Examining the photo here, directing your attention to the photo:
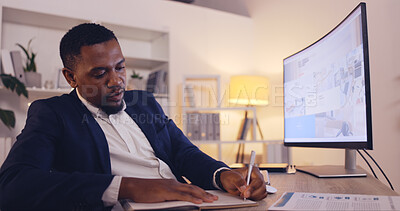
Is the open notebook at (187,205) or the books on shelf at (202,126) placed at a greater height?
the books on shelf at (202,126)

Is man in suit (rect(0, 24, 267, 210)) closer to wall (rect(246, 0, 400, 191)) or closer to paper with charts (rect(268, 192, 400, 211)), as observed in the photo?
paper with charts (rect(268, 192, 400, 211))

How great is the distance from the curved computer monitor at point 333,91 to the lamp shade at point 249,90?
2.00 m

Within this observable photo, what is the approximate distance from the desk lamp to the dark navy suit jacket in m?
2.34

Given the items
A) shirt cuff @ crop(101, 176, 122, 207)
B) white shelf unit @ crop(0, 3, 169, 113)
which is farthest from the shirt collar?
white shelf unit @ crop(0, 3, 169, 113)

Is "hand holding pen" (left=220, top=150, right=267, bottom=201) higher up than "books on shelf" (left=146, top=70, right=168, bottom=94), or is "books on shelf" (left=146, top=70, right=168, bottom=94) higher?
"books on shelf" (left=146, top=70, right=168, bottom=94)

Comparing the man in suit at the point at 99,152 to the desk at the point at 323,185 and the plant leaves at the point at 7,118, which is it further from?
the plant leaves at the point at 7,118

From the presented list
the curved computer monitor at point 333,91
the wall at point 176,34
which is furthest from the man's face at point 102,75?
the wall at point 176,34

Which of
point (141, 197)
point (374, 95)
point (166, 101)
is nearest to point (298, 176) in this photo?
point (141, 197)

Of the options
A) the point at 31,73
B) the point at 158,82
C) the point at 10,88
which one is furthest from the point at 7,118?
the point at 158,82

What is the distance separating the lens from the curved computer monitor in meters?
1.18

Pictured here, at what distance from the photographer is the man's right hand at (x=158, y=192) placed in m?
0.85

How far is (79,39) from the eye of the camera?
1.23 m

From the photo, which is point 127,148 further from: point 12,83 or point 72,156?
point 12,83

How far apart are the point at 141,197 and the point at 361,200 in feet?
1.71
